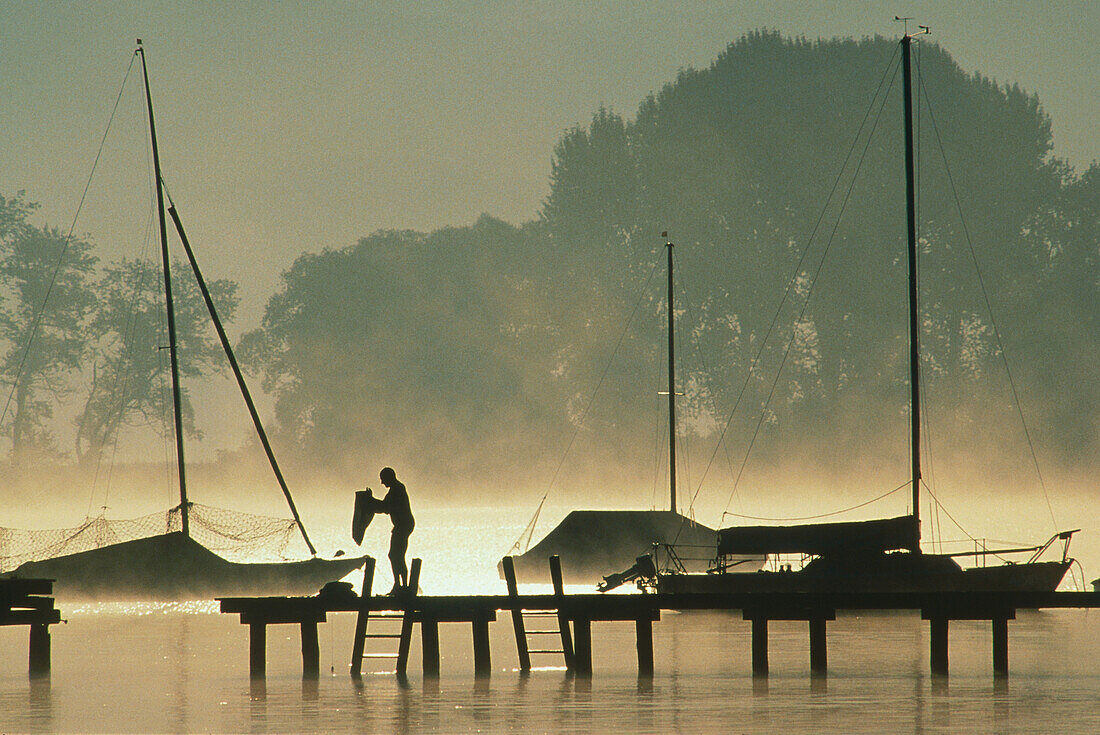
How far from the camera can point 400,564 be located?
26.2 metres

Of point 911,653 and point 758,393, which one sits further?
point 758,393

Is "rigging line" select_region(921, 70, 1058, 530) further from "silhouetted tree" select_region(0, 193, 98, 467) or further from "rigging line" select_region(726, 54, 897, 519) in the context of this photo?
"silhouetted tree" select_region(0, 193, 98, 467)

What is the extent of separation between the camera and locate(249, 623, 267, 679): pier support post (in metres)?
27.3

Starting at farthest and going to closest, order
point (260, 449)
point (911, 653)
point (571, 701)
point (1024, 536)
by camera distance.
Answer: point (260, 449)
point (1024, 536)
point (911, 653)
point (571, 701)

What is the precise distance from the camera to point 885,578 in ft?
133

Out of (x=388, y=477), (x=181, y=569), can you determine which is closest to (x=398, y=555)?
(x=388, y=477)

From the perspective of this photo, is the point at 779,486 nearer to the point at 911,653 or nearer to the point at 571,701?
the point at 911,653

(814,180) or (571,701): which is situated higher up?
(814,180)

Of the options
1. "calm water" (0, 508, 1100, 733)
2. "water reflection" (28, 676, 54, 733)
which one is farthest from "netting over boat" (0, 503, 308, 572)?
"water reflection" (28, 676, 54, 733)

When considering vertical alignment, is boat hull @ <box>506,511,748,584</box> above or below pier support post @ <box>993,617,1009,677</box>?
above

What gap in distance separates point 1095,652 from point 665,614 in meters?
20.2

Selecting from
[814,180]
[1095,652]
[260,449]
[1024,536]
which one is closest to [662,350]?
[814,180]

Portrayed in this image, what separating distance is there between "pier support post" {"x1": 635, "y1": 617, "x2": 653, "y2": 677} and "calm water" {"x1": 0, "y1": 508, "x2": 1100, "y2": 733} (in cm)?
23

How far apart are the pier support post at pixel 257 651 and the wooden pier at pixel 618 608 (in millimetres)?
17
